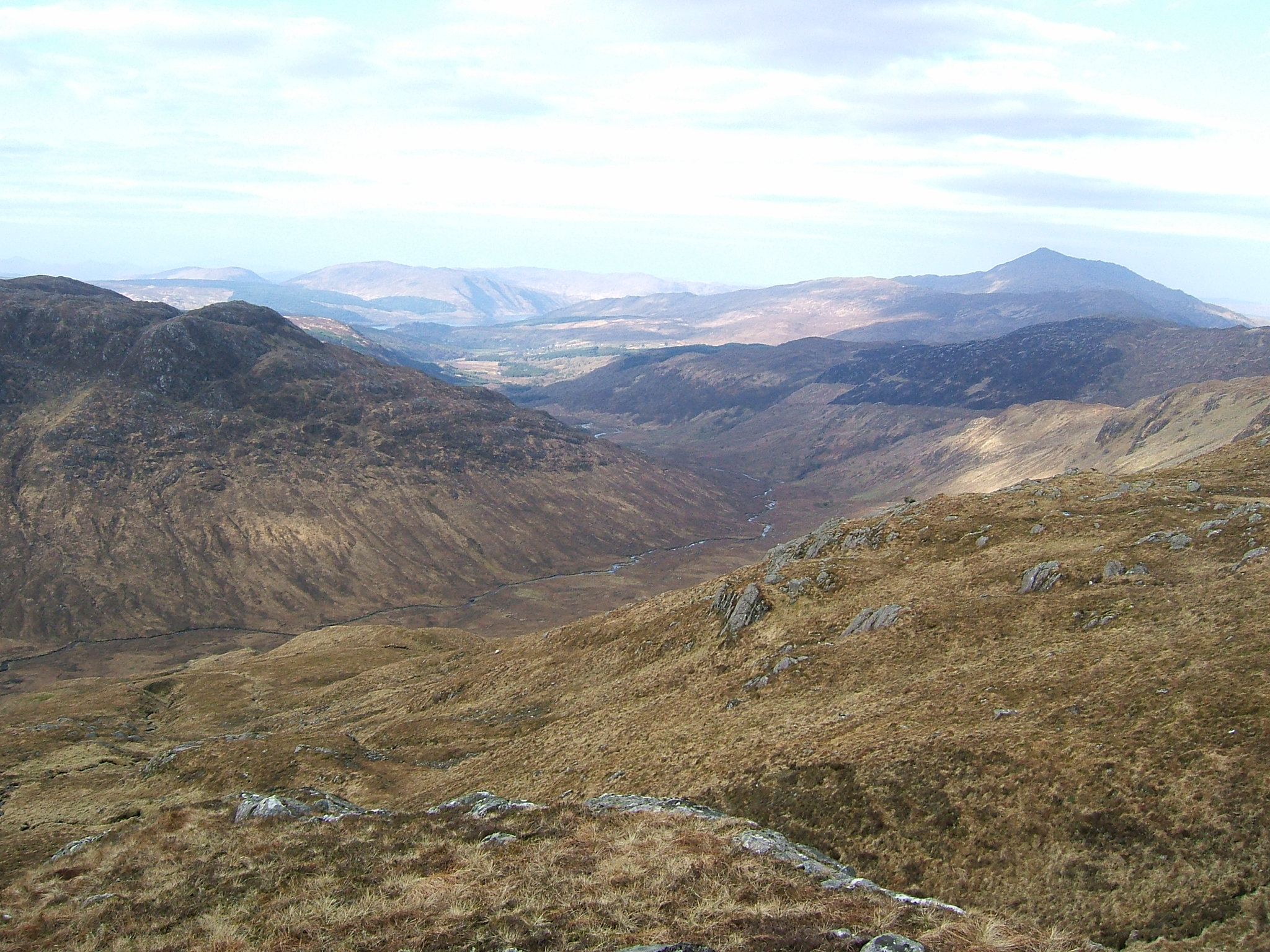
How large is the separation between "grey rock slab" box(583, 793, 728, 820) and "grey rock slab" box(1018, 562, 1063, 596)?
30287 mm

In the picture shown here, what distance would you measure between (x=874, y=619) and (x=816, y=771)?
2041cm

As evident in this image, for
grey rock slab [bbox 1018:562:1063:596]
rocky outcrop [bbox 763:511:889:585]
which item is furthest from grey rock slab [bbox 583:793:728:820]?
rocky outcrop [bbox 763:511:889:585]

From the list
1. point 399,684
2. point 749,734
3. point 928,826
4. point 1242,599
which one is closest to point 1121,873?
point 928,826

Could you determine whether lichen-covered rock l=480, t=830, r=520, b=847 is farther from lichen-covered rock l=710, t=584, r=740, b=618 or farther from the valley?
lichen-covered rock l=710, t=584, r=740, b=618

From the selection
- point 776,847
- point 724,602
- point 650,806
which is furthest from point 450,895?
point 724,602

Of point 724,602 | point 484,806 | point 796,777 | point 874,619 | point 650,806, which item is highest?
point 874,619

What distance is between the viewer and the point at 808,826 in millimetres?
35656

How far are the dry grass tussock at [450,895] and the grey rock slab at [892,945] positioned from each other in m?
0.75

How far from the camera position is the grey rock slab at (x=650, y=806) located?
117 ft

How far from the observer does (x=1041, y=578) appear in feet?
179

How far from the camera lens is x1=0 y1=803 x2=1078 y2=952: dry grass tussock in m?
22.3

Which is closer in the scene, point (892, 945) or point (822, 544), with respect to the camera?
point (892, 945)

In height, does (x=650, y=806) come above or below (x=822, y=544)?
below

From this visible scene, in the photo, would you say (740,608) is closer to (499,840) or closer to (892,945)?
(499,840)
